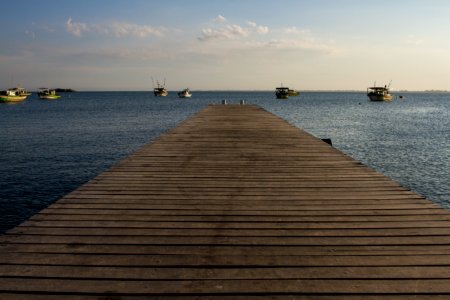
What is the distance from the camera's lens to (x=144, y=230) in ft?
15.5

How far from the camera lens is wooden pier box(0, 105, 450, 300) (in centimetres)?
335

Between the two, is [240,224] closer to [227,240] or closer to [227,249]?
[227,240]

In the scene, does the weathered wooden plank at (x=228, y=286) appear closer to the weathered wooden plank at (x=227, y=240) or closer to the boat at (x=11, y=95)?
the weathered wooden plank at (x=227, y=240)

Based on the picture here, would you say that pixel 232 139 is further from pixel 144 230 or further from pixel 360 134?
pixel 360 134

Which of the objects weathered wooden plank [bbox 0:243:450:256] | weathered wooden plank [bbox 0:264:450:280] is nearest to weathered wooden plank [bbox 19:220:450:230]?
weathered wooden plank [bbox 0:243:450:256]

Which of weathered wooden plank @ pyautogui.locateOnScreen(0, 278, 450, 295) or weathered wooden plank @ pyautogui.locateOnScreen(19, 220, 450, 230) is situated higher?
weathered wooden plank @ pyautogui.locateOnScreen(19, 220, 450, 230)

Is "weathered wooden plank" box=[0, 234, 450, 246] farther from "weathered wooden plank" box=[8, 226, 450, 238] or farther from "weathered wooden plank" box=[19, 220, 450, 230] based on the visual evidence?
"weathered wooden plank" box=[19, 220, 450, 230]

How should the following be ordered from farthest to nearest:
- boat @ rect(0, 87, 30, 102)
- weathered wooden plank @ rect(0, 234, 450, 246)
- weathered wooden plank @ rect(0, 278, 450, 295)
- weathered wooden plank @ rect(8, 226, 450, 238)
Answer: boat @ rect(0, 87, 30, 102)
weathered wooden plank @ rect(8, 226, 450, 238)
weathered wooden plank @ rect(0, 234, 450, 246)
weathered wooden plank @ rect(0, 278, 450, 295)

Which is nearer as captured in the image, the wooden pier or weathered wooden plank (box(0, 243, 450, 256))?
the wooden pier

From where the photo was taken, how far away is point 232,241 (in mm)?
4355

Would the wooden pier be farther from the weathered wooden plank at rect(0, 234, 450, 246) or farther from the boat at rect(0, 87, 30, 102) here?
the boat at rect(0, 87, 30, 102)

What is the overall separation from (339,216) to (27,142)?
3244 centimetres

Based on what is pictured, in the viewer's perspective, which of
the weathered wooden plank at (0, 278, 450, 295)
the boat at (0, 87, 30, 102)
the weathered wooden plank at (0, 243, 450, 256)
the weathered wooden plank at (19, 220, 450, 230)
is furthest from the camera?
the boat at (0, 87, 30, 102)

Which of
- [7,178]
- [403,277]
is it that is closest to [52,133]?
[7,178]
